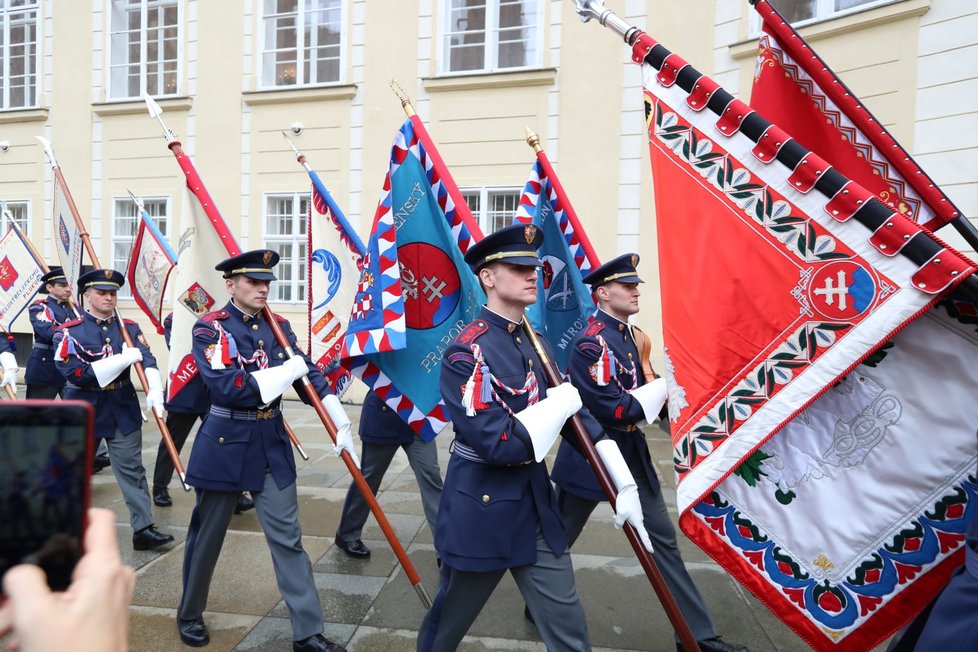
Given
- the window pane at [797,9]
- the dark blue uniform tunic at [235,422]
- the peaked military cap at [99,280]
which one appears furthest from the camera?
the window pane at [797,9]

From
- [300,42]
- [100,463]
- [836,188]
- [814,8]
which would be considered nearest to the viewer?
[836,188]

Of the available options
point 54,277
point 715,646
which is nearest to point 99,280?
point 54,277

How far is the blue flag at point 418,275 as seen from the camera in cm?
380

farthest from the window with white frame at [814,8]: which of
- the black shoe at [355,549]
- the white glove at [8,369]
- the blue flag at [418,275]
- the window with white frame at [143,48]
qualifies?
the window with white frame at [143,48]

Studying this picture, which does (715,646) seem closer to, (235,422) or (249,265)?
(235,422)

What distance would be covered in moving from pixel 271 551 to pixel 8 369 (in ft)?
17.6

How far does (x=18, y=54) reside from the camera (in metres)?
12.5

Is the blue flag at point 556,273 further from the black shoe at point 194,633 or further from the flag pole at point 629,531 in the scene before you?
the black shoe at point 194,633

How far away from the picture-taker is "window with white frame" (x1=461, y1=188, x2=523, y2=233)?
32.4 feet

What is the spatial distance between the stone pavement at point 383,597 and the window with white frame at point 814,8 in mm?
6557

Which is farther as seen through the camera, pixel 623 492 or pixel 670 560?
pixel 670 560

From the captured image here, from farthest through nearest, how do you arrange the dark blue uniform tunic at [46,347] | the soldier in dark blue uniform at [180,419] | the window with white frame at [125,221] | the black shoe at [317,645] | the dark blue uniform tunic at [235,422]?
the window with white frame at [125,221] → the dark blue uniform tunic at [46,347] → the soldier in dark blue uniform at [180,419] → the dark blue uniform tunic at [235,422] → the black shoe at [317,645]

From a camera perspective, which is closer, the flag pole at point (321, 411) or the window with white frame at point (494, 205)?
the flag pole at point (321, 411)

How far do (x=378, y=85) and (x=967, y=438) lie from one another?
9820 mm
